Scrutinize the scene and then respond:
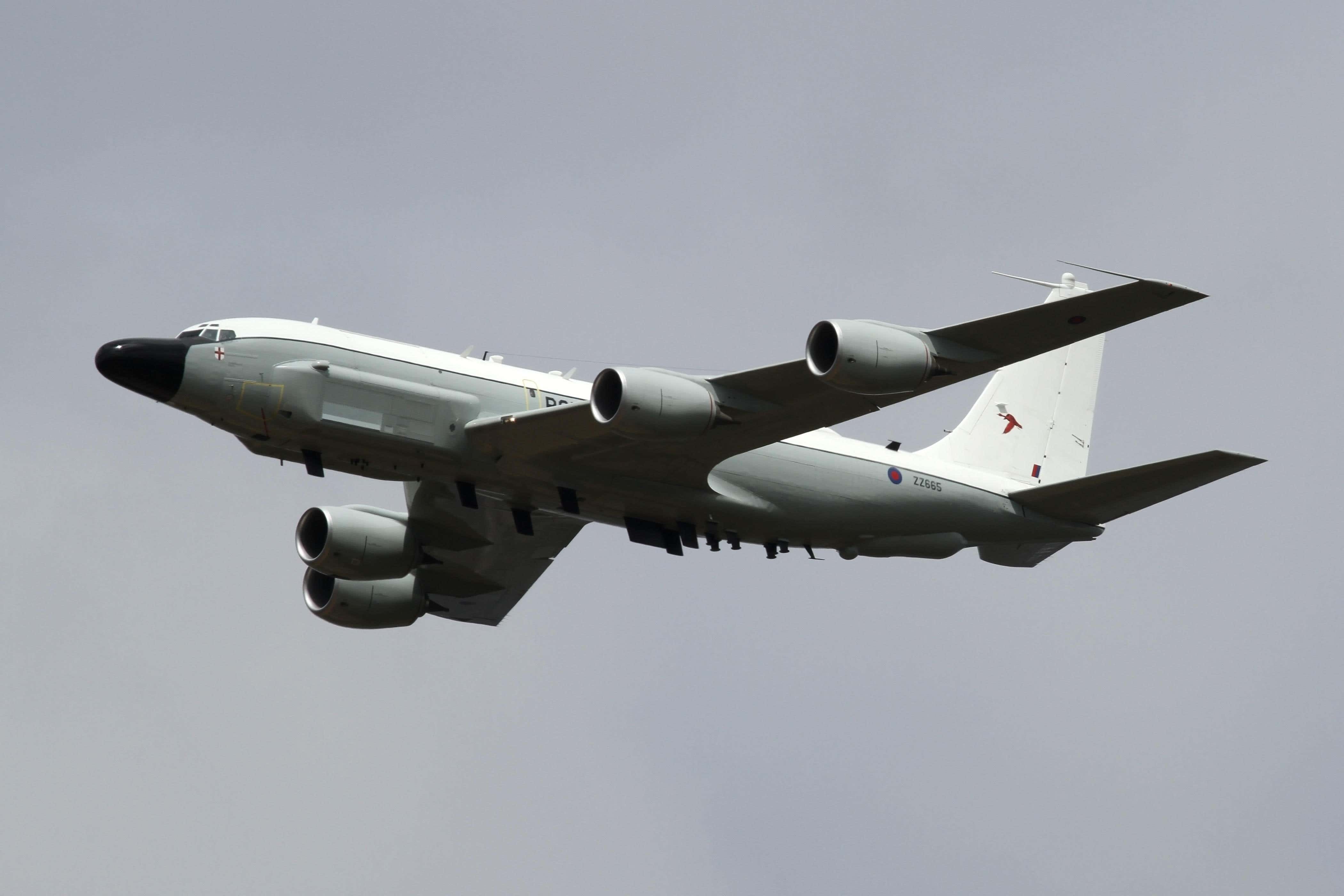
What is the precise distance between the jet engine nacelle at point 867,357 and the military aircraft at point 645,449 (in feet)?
0.14

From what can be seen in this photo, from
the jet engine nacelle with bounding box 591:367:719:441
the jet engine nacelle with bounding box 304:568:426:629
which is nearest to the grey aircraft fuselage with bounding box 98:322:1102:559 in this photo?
the jet engine nacelle with bounding box 591:367:719:441

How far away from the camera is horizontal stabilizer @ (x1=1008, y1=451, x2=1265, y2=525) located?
126 feet

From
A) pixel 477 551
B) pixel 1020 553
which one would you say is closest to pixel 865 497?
pixel 1020 553

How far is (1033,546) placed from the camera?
44.3 meters

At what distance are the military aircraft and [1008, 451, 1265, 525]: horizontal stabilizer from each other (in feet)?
0.17

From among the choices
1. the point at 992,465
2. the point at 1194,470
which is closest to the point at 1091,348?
the point at 992,465

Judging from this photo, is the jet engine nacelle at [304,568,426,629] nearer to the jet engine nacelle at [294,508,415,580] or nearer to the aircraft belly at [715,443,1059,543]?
the jet engine nacelle at [294,508,415,580]

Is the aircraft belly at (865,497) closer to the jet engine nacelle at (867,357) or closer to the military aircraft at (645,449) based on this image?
the military aircraft at (645,449)

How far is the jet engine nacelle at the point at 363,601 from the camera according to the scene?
46.0 metres

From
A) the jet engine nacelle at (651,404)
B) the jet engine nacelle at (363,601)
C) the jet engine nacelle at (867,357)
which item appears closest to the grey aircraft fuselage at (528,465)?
the jet engine nacelle at (651,404)

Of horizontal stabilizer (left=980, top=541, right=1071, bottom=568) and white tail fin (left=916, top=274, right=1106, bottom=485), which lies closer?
horizontal stabilizer (left=980, top=541, right=1071, bottom=568)

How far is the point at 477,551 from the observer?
46438 mm

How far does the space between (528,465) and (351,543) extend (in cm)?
675

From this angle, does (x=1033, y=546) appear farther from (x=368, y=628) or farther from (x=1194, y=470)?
(x=368, y=628)
